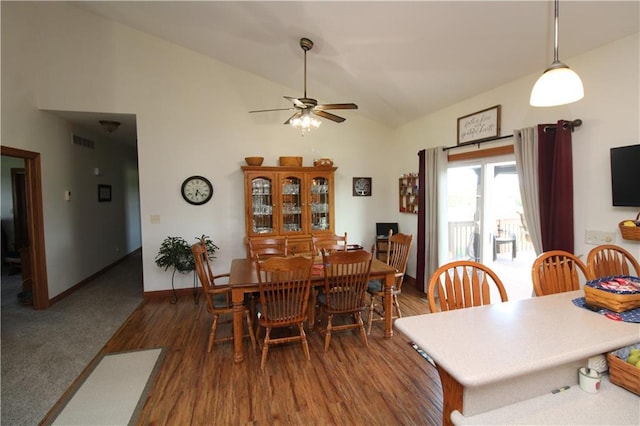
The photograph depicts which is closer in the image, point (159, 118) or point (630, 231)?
point (630, 231)

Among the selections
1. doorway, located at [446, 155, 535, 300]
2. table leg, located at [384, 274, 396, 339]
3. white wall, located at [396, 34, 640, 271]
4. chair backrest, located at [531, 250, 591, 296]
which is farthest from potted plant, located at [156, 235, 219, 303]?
white wall, located at [396, 34, 640, 271]

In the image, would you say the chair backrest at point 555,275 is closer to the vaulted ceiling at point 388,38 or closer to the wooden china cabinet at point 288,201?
the vaulted ceiling at point 388,38

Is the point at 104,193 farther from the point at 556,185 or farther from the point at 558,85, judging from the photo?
the point at 556,185

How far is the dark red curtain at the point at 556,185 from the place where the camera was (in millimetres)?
2510

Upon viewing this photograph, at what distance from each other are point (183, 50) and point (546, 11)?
423 cm

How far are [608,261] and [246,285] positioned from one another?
2739 mm

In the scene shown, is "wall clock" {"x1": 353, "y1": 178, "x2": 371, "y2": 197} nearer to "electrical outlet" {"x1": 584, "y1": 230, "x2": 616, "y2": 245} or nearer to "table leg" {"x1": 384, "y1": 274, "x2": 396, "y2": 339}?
"table leg" {"x1": 384, "y1": 274, "x2": 396, "y2": 339}

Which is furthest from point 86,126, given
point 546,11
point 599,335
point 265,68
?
point 599,335

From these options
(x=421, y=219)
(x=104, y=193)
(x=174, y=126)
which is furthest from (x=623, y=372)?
(x=104, y=193)

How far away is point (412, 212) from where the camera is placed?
4.66 m

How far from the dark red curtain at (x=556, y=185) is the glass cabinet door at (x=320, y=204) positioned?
268cm

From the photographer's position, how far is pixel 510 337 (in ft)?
3.88

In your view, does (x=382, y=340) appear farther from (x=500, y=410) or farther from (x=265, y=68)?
(x=265, y=68)

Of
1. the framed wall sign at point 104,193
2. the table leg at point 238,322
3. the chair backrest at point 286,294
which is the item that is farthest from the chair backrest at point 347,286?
the framed wall sign at point 104,193
